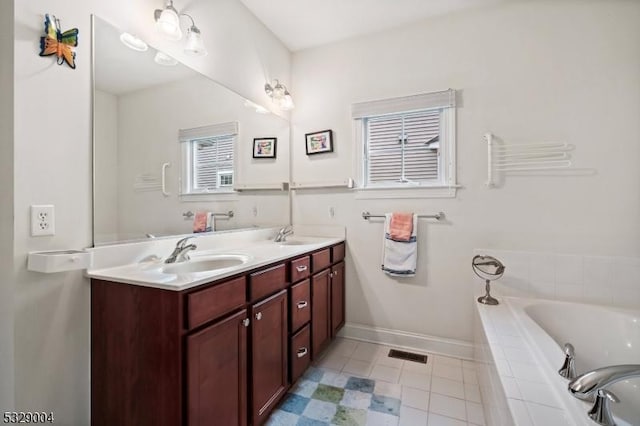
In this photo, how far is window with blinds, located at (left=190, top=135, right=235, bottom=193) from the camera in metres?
1.81

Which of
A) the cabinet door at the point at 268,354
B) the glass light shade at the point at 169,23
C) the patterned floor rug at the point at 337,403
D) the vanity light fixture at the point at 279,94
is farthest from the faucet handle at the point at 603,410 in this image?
the vanity light fixture at the point at 279,94

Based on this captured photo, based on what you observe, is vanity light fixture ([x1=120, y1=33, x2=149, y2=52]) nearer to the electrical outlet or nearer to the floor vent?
the electrical outlet

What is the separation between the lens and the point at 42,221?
107 cm

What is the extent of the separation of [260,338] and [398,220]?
136cm

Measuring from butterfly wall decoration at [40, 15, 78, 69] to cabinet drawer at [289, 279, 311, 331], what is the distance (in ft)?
4.85

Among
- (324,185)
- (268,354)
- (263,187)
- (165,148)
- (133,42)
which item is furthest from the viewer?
(324,185)

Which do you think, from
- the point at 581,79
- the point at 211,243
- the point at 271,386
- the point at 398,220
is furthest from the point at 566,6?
the point at 271,386

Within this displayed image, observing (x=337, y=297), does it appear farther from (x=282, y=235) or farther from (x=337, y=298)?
(x=282, y=235)

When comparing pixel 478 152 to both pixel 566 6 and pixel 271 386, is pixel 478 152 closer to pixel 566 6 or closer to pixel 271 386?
pixel 566 6

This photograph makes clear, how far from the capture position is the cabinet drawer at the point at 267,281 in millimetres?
1384

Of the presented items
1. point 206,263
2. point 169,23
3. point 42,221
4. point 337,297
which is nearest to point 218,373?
point 206,263

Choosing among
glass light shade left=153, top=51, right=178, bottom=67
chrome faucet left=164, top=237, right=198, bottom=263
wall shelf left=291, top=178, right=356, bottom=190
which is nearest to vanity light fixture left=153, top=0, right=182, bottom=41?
glass light shade left=153, top=51, right=178, bottom=67

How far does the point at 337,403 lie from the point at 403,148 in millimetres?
1886

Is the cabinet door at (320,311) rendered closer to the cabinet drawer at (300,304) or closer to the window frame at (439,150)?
the cabinet drawer at (300,304)
